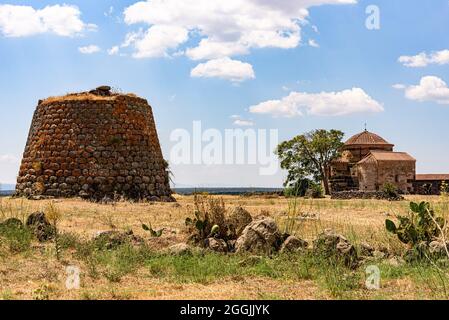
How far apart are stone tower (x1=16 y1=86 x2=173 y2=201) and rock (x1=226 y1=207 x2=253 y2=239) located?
36.9 feet

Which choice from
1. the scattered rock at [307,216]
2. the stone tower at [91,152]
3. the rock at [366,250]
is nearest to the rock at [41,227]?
the rock at [366,250]

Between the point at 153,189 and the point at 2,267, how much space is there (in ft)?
46.2

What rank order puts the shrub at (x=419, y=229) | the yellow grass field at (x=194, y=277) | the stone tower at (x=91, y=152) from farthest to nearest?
the stone tower at (x=91, y=152) → the shrub at (x=419, y=229) → the yellow grass field at (x=194, y=277)

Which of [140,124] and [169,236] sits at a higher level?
[140,124]

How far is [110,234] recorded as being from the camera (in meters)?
8.75

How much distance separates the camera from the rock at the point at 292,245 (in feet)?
25.5

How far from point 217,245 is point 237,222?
3.62 ft

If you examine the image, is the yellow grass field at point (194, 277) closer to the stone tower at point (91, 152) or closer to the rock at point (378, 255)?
the rock at point (378, 255)

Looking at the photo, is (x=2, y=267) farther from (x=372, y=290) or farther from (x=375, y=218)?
(x=375, y=218)

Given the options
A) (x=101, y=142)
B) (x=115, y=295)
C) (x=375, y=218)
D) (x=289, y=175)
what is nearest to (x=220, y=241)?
(x=115, y=295)

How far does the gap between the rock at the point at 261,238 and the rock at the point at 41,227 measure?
11.2ft

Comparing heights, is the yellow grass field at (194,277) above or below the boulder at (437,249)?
below

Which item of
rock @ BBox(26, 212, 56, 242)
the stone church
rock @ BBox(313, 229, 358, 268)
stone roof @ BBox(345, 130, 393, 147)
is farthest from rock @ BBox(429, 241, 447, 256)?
stone roof @ BBox(345, 130, 393, 147)

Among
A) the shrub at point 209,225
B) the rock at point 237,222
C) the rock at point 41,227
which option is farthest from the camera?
the rock at point 41,227
